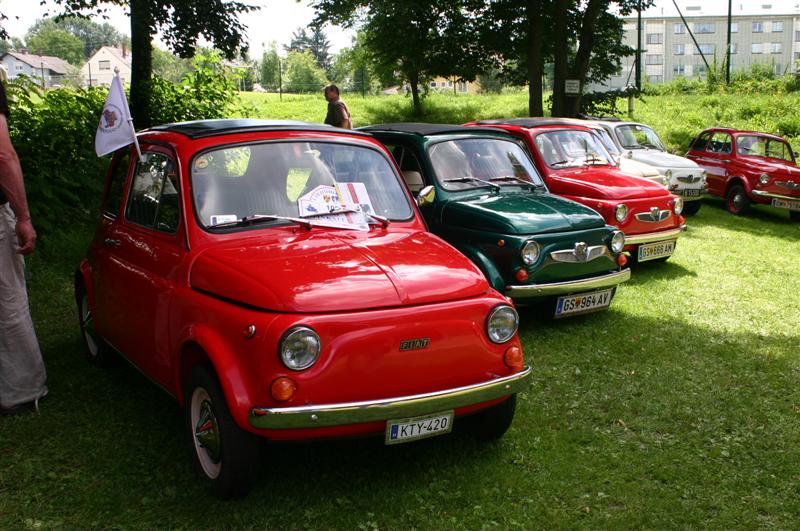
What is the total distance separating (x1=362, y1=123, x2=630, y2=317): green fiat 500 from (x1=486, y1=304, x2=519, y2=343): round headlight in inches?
101

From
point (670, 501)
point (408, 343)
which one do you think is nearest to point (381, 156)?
point (408, 343)

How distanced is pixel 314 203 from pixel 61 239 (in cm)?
661

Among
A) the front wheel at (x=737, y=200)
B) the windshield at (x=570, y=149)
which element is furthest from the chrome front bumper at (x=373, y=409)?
the front wheel at (x=737, y=200)

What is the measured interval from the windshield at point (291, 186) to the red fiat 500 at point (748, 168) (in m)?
11.9

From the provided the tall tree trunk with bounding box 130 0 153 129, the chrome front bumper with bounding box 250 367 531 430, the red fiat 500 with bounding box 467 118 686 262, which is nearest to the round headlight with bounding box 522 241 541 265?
the red fiat 500 with bounding box 467 118 686 262

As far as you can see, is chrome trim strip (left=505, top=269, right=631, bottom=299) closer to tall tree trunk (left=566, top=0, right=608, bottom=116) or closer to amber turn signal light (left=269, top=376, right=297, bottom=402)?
amber turn signal light (left=269, top=376, right=297, bottom=402)

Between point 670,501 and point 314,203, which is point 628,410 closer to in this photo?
point 670,501

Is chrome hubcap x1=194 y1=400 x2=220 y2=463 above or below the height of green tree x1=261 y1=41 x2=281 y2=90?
below

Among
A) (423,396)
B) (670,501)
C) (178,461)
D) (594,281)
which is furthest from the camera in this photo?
(594,281)

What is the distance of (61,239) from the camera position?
33.2 feet

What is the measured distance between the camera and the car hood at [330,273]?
3.78m

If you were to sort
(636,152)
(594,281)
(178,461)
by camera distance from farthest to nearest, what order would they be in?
(636,152), (594,281), (178,461)

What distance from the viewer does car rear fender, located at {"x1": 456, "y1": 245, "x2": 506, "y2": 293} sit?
6.74 m

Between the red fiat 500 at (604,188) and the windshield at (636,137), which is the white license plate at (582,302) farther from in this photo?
the windshield at (636,137)
